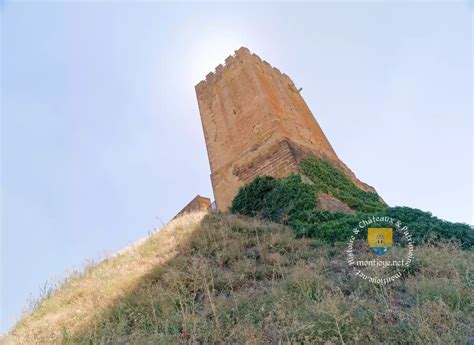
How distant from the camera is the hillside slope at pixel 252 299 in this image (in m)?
3.36

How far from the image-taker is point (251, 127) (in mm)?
12297

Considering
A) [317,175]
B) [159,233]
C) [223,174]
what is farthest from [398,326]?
[223,174]

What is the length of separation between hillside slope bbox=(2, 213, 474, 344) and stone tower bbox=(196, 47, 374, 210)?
173 inches

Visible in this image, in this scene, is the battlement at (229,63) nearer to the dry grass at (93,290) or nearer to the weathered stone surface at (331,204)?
the weathered stone surface at (331,204)

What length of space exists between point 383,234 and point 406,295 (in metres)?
2.64

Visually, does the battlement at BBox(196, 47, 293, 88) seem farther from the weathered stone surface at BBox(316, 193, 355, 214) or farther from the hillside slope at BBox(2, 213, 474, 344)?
the hillside slope at BBox(2, 213, 474, 344)

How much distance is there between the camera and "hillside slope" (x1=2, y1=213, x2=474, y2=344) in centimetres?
336

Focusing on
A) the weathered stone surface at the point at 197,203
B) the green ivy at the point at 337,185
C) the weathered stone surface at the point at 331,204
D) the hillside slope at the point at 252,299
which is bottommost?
the hillside slope at the point at 252,299

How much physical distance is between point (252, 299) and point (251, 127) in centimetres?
838

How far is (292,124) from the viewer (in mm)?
12516

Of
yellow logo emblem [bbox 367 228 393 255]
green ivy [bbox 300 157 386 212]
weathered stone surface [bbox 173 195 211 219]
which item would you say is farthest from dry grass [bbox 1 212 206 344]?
weathered stone surface [bbox 173 195 211 219]

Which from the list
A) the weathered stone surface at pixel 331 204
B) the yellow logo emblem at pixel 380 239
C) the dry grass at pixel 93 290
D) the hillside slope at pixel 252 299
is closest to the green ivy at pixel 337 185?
the weathered stone surface at pixel 331 204

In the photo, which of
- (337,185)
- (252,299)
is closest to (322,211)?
(337,185)

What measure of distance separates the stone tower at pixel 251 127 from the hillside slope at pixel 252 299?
4.40 meters
